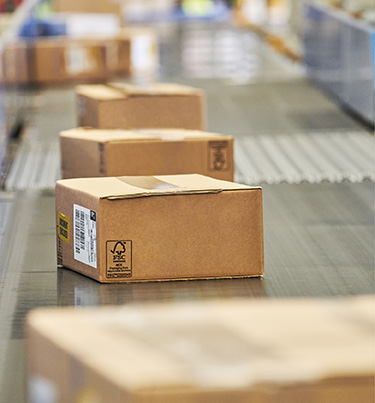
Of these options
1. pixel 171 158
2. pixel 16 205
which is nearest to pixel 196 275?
pixel 171 158

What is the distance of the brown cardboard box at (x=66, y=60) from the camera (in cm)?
920

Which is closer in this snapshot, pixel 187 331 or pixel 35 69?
pixel 187 331

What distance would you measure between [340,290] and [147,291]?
0.67m

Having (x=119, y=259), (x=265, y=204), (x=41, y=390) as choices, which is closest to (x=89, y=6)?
(x=265, y=204)

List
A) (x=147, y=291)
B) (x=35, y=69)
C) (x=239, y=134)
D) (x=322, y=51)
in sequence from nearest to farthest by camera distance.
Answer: (x=147, y=291) < (x=239, y=134) < (x=322, y=51) < (x=35, y=69)

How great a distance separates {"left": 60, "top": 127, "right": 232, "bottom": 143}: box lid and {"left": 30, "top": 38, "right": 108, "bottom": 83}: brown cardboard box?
528 cm

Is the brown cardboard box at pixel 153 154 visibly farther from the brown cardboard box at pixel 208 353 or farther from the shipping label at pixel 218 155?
the brown cardboard box at pixel 208 353

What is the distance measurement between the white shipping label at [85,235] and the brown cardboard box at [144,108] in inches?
50.6

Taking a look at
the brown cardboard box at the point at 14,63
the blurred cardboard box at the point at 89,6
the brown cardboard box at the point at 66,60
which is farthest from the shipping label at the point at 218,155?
the blurred cardboard box at the point at 89,6

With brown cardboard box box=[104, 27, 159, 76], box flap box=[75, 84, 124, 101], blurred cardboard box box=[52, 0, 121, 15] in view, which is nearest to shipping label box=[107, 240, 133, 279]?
box flap box=[75, 84, 124, 101]

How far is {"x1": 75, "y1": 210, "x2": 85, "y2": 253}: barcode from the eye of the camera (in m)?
3.07

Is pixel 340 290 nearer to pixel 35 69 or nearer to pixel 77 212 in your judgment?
pixel 77 212

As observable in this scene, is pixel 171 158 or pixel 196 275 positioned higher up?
pixel 171 158

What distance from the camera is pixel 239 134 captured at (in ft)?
20.7
